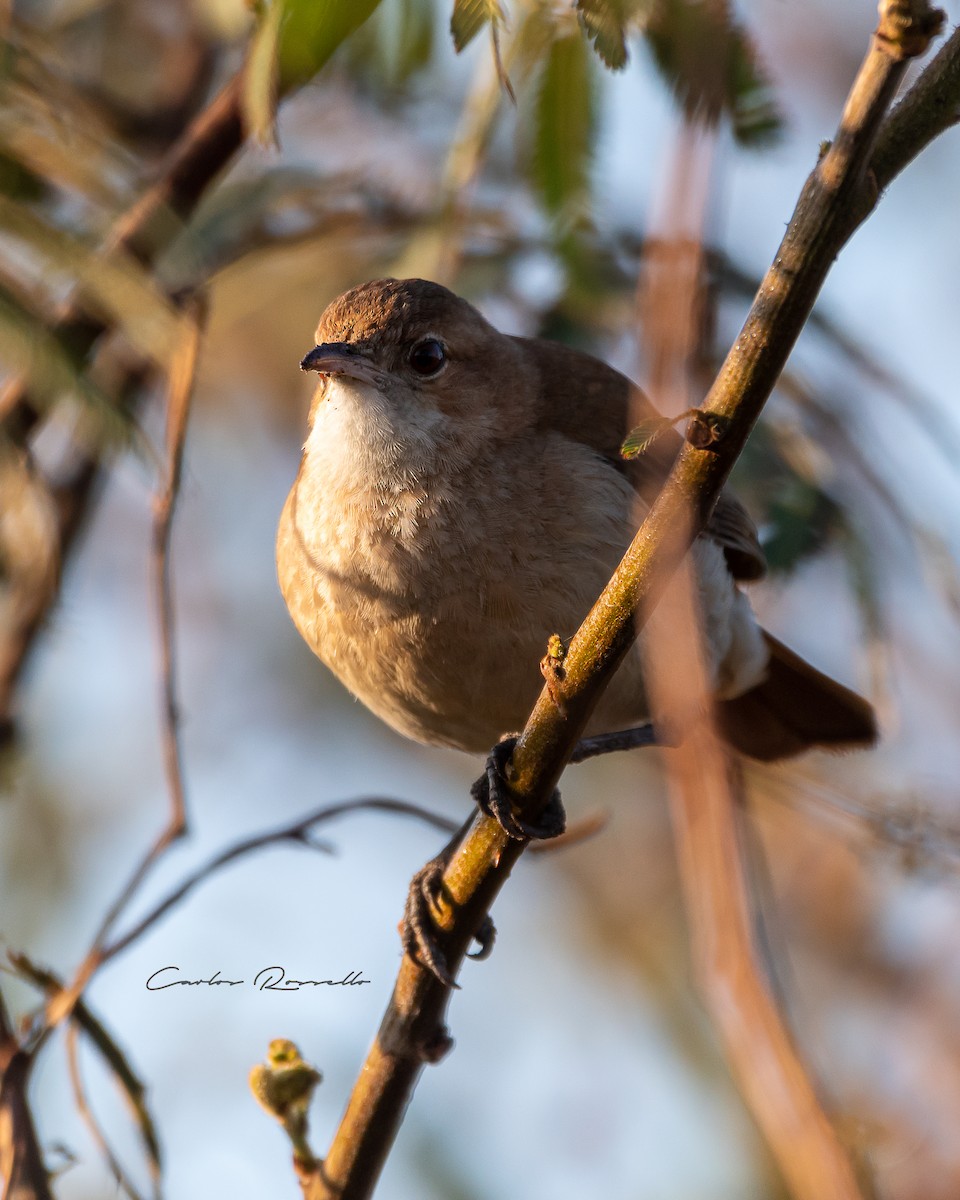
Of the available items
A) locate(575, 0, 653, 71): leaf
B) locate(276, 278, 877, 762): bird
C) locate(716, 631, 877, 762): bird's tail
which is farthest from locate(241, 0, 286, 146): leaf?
locate(716, 631, 877, 762): bird's tail

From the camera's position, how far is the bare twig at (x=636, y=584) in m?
1.92

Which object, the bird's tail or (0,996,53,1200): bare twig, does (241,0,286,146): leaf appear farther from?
the bird's tail

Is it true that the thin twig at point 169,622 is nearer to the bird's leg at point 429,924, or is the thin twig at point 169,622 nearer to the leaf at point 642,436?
the bird's leg at point 429,924

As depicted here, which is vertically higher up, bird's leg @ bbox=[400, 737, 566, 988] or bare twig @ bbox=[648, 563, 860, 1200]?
bird's leg @ bbox=[400, 737, 566, 988]

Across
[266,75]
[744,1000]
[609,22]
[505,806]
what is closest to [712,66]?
[609,22]

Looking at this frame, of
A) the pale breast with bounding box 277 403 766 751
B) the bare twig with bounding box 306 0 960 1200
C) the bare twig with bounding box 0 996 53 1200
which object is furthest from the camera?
the pale breast with bounding box 277 403 766 751

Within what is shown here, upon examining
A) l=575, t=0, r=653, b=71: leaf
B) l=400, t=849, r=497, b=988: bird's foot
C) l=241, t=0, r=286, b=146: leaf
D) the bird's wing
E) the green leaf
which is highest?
the bird's wing

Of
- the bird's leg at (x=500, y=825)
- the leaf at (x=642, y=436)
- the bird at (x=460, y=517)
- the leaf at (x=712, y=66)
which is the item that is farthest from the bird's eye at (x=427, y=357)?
the leaf at (x=642, y=436)

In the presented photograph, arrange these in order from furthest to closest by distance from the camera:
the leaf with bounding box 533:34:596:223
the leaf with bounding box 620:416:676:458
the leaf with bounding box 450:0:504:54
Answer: the leaf with bounding box 533:34:596:223, the leaf with bounding box 620:416:676:458, the leaf with bounding box 450:0:504:54

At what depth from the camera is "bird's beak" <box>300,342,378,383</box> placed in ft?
12.2

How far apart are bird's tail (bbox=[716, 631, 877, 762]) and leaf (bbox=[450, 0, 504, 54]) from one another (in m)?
2.94

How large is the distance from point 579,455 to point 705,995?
2458 mm

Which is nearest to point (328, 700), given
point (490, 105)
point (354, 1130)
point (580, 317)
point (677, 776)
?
point (580, 317)

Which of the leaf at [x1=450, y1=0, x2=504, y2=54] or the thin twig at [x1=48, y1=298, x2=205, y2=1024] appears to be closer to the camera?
the leaf at [x1=450, y1=0, x2=504, y2=54]
